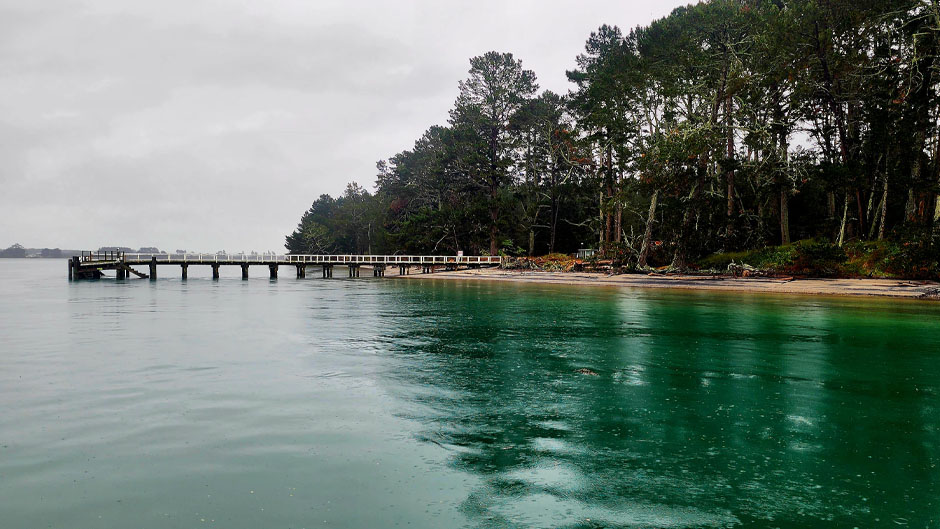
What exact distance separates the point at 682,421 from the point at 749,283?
33.4m

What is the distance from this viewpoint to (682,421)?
9438 millimetres

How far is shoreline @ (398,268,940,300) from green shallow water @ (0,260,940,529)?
Result: 14877 millimetres

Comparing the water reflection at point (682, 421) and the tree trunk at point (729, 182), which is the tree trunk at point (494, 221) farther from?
the water reflection at point (682, 421)

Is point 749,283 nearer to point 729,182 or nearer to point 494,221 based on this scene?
point 729,182

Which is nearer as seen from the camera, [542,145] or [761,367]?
[761,367]

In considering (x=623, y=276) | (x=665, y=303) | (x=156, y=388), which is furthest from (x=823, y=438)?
(x=623, y=276)

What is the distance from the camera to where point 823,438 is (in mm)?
8578

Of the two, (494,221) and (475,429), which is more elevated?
(494,221)

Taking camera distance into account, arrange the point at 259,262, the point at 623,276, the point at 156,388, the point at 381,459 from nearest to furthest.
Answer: the point at 381,459, the point at 156,388, the point at 623,276, the point at 259,262

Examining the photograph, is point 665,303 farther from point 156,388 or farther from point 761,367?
point 156,388

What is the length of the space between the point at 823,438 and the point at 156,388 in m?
11.3

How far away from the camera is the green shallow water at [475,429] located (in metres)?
6.27

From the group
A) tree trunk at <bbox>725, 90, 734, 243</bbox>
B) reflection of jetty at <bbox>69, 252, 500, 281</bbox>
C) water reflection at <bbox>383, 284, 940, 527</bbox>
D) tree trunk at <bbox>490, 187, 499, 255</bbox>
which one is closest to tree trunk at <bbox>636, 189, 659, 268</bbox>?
tree trunk at <bbox>725, 90, 734, 243</bbox>

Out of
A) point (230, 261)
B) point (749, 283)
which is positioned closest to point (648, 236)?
point (749, 283)
